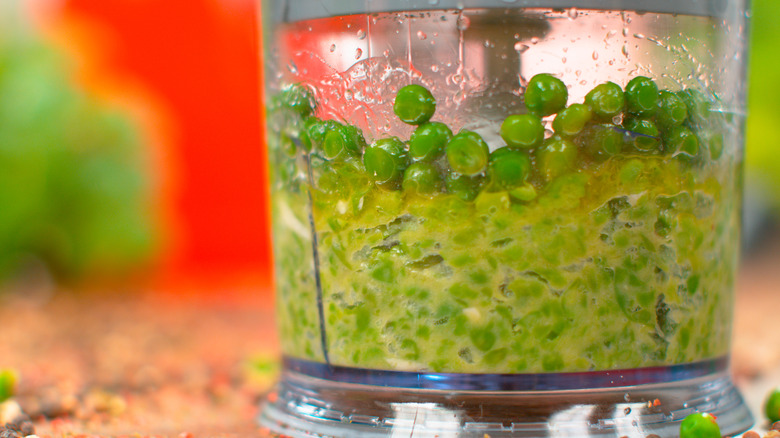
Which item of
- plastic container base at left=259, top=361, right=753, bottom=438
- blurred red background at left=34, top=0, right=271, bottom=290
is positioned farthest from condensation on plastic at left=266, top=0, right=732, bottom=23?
blurred red background at left=34, top=0, right=271, bottom=290

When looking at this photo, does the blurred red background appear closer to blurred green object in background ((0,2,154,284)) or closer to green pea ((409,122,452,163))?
blurred green object in background ((0,2,154,284))

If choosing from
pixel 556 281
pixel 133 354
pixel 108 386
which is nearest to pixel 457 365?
pixel 556 281

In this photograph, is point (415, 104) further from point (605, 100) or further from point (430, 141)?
point (605, 100)

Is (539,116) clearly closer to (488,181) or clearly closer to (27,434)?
(488,181)

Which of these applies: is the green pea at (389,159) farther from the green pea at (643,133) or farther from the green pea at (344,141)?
the green pea at (643,133)

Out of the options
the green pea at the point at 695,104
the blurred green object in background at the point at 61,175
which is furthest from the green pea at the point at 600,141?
the blurred green object in background at the point at 61,175

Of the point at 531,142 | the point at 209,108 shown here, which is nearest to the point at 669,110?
the point at 531,142
